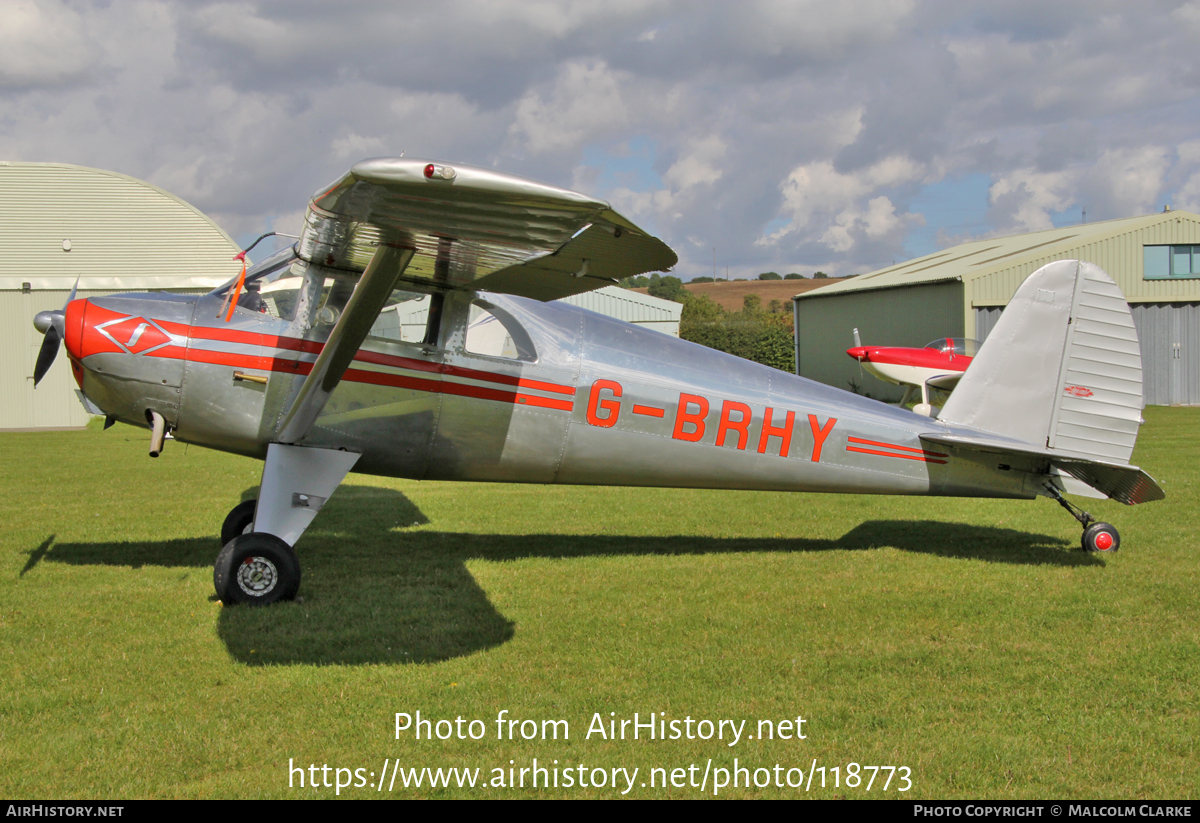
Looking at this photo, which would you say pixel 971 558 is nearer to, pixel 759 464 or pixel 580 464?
pixel 759 464

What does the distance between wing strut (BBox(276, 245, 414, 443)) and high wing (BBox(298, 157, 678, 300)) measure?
0.14 m

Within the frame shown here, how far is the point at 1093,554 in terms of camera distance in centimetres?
727

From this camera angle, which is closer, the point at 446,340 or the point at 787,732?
the point at 787,732

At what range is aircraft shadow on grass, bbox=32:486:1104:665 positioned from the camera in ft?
16.6

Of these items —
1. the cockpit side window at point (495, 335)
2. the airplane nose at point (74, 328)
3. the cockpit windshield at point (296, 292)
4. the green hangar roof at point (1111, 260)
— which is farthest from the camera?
the green hangar roof at point (1111, 260)

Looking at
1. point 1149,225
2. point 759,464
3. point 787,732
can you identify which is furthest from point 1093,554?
point 1149,225

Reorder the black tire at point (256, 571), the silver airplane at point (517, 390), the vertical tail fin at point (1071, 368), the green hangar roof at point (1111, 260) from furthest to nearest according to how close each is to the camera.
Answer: the green hangar roof at point (1111, 260) → the vertical tail fin at point (1071, 368) → the silver airplane at point (517, 390) → the black tire at point (256, 571)

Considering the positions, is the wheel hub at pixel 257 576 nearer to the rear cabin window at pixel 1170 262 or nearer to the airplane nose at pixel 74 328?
the airplane nose at pixel 74 328

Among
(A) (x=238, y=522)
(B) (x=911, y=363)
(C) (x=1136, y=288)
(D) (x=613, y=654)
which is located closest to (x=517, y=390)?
(D) (x=613, y=654)

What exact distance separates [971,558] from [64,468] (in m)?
13.2

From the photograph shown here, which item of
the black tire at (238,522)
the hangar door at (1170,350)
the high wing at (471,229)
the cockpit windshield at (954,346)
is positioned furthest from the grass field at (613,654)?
the hangar door at (1170,350)

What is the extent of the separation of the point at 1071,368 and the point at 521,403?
4.44 metres

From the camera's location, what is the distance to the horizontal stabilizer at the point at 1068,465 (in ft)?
22.3

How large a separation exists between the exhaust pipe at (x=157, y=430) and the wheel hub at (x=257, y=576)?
901 millimetres
